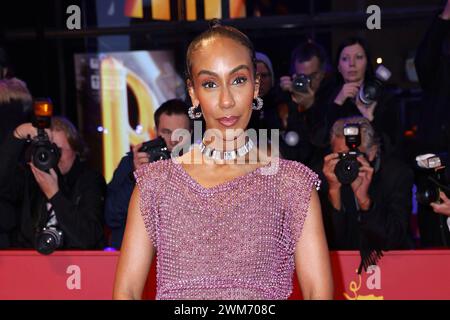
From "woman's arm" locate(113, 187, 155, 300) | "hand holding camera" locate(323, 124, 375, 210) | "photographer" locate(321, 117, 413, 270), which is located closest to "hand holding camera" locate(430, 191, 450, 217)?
"photographer" locate(321, 117, 413, 270)

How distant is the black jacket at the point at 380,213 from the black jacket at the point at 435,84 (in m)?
Answer: 0.63

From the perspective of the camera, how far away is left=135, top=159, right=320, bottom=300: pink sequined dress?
234 centimetres

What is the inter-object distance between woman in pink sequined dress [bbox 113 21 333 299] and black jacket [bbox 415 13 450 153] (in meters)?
2.77

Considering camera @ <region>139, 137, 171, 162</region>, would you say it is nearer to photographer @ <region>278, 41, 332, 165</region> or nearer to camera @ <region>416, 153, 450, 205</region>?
photographer @ <region>278, 41, 332, 165</region>

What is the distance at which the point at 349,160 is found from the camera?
423 centimetres

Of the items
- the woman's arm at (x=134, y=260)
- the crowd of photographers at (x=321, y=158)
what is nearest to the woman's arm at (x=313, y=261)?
the woman's arm at (x=134, y=260)

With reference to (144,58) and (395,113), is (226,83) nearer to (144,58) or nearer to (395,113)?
(395,113)

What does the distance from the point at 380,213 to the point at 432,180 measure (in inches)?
12.6

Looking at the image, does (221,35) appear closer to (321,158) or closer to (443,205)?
(443,205)

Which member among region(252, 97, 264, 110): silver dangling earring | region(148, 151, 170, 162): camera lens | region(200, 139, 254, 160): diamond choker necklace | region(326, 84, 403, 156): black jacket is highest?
region(252, 97, 264, 110): silver dangling earring

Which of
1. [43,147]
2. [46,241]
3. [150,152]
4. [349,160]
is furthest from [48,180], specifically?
[349,160]

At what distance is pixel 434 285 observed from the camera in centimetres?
384

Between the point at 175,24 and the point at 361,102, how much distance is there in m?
2.62

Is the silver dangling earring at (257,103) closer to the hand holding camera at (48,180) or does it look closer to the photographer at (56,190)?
the photographer at (56,190)
